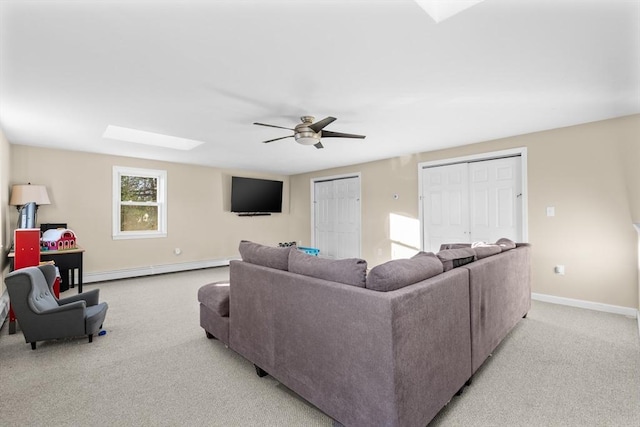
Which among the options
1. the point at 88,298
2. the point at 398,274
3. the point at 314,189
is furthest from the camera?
the point at 314,189

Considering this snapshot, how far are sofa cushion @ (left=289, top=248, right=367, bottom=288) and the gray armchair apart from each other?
212cm

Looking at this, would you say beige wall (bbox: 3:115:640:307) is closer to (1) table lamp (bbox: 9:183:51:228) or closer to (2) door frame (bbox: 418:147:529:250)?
(2) door frame (bbox: 418:147:529:250)

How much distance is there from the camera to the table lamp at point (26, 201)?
4.18 metres

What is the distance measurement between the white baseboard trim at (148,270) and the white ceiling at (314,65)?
2475 millimetres

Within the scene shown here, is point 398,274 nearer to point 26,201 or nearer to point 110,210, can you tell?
point 26,201

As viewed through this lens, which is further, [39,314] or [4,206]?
[4,206]

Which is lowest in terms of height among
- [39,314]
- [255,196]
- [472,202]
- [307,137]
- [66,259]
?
[39,314]

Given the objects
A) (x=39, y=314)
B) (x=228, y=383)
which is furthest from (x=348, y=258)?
(x=39, y=314)

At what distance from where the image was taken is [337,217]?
6906 millimetres

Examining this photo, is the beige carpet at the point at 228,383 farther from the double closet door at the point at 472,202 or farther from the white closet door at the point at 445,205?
the white closet door at the point at 445,205

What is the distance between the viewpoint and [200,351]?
2.57 metres

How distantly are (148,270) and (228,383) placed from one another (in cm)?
449

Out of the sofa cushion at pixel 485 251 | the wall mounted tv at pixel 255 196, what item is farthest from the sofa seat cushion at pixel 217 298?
the wall mounted tv at pixel 255 196

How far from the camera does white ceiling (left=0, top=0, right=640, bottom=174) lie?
1707mm
